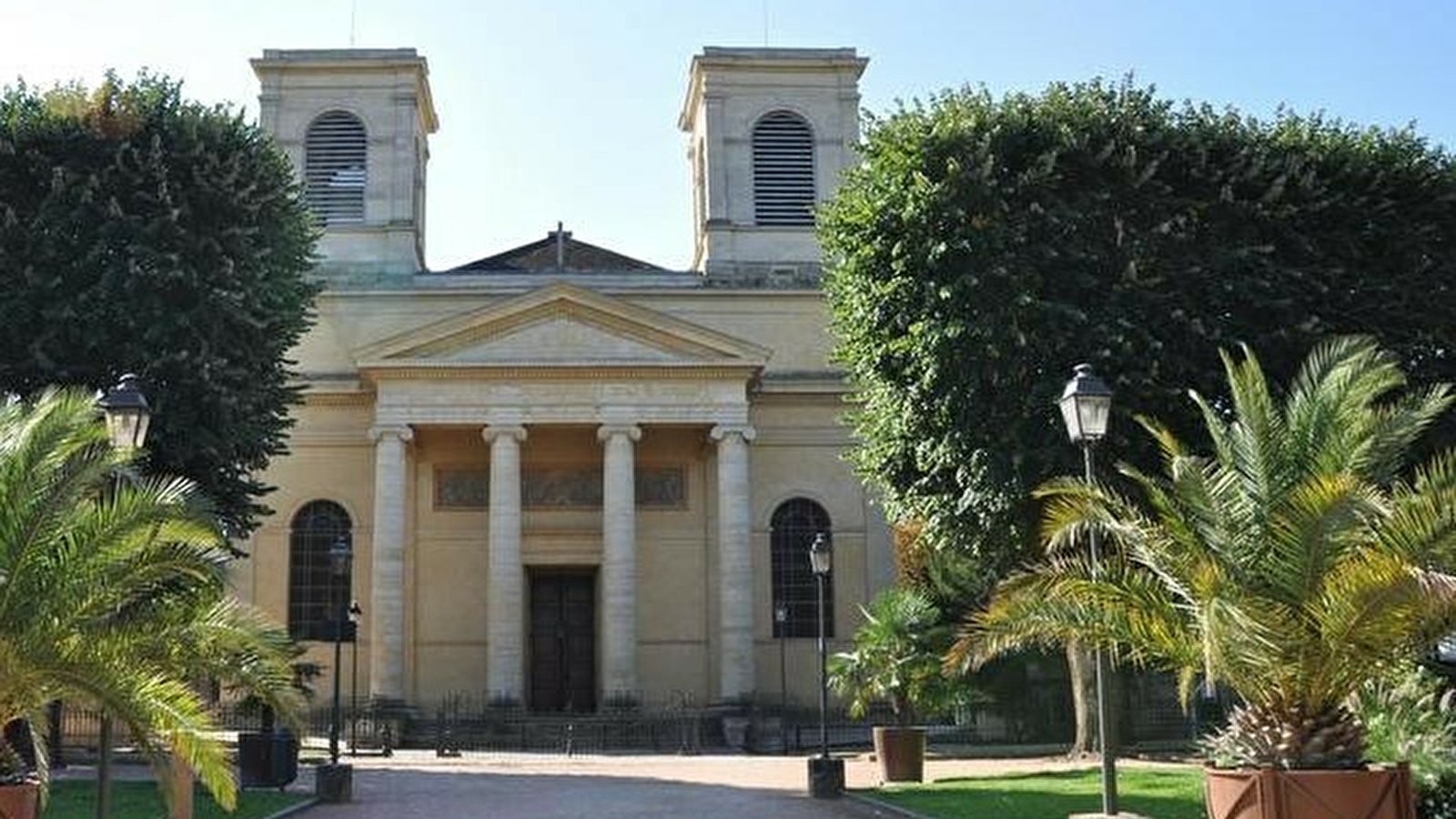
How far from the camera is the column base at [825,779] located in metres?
20.0

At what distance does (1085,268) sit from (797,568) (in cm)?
1830

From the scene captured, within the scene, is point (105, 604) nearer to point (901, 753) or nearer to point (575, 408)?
point (901, 753)

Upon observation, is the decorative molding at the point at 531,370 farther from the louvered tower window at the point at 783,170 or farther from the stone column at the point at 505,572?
the louvered tower window at the point at 783,170

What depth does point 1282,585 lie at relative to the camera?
41.0 ft

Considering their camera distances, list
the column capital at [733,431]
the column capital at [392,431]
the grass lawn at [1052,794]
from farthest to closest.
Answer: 1. the column capital at [733,431]
2. the column capital at [392,431]
3. the grass lawn at [1052,794]

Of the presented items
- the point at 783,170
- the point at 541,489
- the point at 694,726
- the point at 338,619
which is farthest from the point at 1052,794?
the point at 783,170

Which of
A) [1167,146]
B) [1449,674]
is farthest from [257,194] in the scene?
[1449,674]

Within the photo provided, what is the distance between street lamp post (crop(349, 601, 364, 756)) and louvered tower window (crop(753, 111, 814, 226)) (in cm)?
1557

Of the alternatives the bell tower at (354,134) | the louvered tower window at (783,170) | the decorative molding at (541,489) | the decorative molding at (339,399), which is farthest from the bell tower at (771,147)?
the decorative molding at (339,399)

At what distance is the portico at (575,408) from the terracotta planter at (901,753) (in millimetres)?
13837

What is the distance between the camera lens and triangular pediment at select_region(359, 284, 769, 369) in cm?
3709

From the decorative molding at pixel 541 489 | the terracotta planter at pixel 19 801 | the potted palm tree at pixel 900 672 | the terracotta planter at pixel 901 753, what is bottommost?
the terracotta planter at pixel 901 753

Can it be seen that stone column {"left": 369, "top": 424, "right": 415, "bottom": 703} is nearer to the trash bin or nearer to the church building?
the church building

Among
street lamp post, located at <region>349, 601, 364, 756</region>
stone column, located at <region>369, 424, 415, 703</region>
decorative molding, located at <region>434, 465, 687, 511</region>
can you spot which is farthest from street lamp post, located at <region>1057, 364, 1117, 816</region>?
decorative molding, located at <region>434, 465, 687, 511</region>
